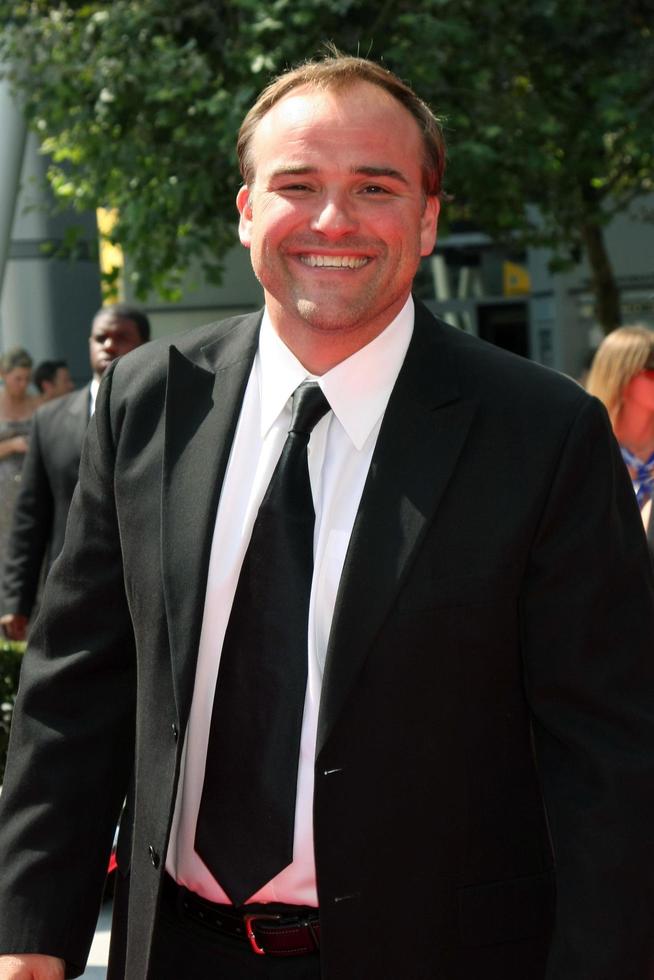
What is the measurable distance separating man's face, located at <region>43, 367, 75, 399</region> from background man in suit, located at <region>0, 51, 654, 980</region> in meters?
8.42

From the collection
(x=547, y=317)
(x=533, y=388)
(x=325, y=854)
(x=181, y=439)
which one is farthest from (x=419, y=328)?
(x=547, y=317)

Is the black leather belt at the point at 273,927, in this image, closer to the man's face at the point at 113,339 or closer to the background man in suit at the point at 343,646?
the background man in suit at the point at 343,646

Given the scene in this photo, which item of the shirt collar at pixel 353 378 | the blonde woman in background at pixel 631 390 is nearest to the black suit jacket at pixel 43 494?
the blonde woman in background at pixel 631 390

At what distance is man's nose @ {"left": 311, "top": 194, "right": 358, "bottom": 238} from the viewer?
2459 millimetres

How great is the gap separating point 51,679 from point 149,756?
0.24 metres

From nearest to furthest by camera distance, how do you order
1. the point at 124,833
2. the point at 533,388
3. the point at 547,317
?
the point at 533,388 → the point at 124,833 → the point at 547,317

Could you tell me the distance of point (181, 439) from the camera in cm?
251

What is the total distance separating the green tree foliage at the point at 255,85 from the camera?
30.0 ft

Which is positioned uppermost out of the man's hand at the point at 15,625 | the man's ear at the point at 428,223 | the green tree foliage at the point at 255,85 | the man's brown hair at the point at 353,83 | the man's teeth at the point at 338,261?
the green tree foliage at the point at 255,85

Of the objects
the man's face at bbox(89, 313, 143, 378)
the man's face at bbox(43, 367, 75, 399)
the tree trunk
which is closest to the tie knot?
the man's face at bbox(89, 313, 143, 378)

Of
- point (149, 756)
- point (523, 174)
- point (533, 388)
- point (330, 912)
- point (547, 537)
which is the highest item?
point (523, 174)

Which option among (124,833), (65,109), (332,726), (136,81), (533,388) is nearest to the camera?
(332,726)

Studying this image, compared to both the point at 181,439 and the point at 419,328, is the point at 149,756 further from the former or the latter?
the point at 419,328

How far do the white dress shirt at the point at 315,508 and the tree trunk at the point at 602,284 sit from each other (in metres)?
13.0
